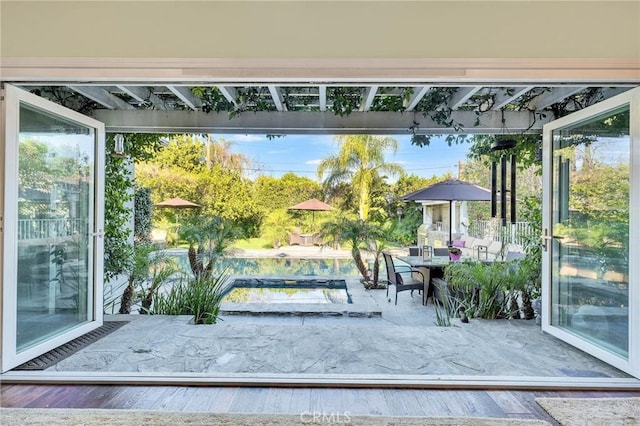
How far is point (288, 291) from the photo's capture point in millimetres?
6949

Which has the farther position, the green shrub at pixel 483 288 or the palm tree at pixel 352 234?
the palm tree at pixel 352 234

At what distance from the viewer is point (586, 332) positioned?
324 cm

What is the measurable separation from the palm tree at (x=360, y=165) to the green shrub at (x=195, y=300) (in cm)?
390

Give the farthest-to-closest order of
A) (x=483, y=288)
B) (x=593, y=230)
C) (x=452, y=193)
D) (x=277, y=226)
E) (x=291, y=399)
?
(x=277, y=226), (x=452, y=193), (x=483, y=288), (x=593, y=230), (x=291, y=399)

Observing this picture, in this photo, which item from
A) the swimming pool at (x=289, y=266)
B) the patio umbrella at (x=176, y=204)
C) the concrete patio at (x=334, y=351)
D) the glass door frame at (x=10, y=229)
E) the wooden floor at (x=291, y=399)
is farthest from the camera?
the swimming pool at (x=289, y=266)

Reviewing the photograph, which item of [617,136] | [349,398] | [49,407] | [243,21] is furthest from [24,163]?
[617,136]

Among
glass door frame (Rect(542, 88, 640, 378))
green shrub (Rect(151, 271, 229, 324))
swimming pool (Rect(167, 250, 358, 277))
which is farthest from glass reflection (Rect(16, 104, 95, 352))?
glass door frame (Rect(542, 88, 640, 378))

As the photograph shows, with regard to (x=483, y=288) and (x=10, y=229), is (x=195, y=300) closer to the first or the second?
(x=10, y=229)

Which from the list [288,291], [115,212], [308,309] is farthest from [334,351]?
[288,291]

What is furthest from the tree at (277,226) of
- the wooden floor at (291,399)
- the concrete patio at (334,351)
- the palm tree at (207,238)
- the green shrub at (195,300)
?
the wooden floor at (291,399)

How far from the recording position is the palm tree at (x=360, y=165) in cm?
796

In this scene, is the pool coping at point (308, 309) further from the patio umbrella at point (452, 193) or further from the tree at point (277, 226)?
the tree at point (277, 226)

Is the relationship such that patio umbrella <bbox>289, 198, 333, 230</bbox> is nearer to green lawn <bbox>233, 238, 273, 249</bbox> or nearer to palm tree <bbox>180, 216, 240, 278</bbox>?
green lawn <bbox>233, 238, 273, 249</bbox>

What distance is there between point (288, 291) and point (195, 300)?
2.58m
